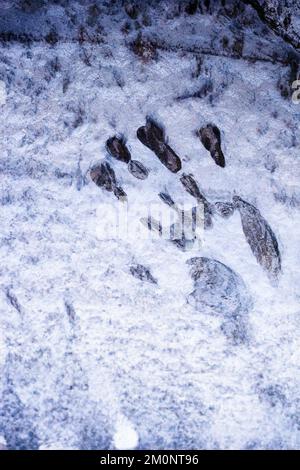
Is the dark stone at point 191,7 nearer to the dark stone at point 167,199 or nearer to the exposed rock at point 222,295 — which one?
the dark stone at point 167,199

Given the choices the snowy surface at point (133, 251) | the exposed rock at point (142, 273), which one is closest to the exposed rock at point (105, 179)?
the snowy surface at point (133, 251)

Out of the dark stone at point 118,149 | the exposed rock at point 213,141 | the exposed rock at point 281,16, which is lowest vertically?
the dark stone at point 118,149

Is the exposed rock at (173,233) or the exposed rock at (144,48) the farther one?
the exposed rock at (144,48)

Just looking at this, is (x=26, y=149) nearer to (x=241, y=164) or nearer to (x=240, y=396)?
(x=241, y=164)

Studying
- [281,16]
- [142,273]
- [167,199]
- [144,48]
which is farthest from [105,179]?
[281,16]

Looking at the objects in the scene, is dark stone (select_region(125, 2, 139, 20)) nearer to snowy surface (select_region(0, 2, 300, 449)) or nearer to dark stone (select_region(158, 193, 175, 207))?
snowy surface (select_region(0, 2, 300, 449))

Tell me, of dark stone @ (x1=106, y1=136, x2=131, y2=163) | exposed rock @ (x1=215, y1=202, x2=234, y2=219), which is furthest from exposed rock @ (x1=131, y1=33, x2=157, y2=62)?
exposed rock @ (x1=215, y1=202, x2=234, y2=219)

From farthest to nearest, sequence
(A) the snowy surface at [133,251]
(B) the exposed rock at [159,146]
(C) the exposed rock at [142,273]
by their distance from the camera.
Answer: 1. (B) the exposed rock at [159,146]
2. (C) the exposed rock at [142,273]
3. (A) the snowy surface at [133,251]
